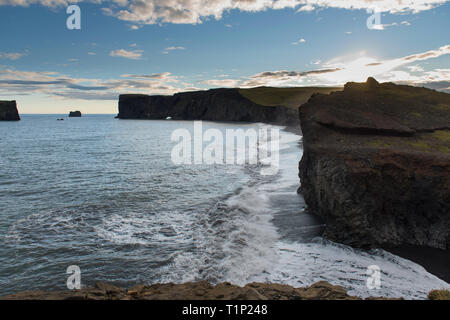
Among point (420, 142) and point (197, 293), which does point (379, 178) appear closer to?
point (420, 142)

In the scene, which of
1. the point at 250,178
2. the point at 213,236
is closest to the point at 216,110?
the point at 250,178

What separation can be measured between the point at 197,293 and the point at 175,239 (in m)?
5.70

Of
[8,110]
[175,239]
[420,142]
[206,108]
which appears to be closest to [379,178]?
[420,142]

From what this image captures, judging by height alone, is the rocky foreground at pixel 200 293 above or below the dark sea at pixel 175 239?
above

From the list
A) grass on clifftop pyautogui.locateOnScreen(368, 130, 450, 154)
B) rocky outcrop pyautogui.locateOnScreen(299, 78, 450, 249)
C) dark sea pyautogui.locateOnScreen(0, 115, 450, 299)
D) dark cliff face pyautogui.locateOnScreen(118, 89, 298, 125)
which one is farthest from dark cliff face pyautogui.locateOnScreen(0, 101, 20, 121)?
grass on clifftop pyautogui.locateOnScreen(368, 130, 450, 154)

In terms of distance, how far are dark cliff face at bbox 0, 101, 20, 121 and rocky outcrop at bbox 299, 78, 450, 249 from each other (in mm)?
221393

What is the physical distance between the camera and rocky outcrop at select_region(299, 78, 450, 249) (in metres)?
10.3

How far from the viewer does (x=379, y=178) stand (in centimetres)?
1081

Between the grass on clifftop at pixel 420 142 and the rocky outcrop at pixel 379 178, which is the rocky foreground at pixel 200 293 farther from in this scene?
the grass on clifftop at pixel 420 142

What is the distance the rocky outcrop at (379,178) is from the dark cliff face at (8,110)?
221393mm

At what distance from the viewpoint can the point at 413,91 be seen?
2134cm

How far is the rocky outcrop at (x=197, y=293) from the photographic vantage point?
529cm

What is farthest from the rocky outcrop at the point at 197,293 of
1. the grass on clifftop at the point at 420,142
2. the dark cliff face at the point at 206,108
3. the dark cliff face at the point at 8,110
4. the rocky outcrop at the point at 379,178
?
the dark cliff face at the point at 8,110
